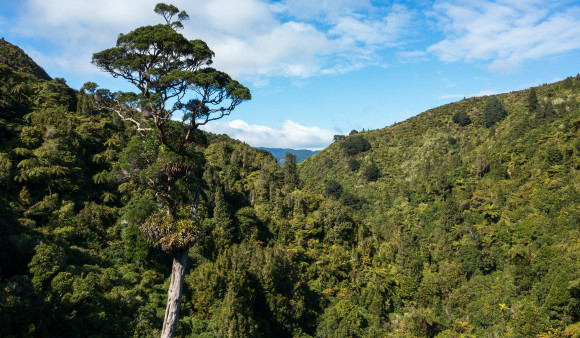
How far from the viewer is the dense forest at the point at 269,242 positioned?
15.1 m

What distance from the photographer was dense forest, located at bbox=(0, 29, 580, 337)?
15086 mm

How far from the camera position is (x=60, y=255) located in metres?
15.7

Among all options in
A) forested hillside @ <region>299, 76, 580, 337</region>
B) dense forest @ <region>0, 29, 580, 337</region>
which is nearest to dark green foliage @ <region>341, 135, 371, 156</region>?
forested hillside @ <region>299, 76, 580, 337</region>

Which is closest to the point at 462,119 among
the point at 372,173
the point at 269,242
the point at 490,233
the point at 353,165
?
the point at 372,173

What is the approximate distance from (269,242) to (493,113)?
77.0 meters

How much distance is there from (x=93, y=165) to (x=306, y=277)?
26427 mm

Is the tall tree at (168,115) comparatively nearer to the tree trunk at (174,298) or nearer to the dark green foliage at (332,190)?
the tree trunk at (174,298)

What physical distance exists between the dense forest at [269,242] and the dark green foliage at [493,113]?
15200 millimetres

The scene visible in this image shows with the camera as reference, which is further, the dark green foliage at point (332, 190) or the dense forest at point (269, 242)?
the dark green foliage at point (332, 190)

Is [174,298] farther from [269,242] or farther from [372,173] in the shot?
[372,173]

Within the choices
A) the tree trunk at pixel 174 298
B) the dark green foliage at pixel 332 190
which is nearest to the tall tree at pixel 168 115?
the tree trunk at pixel 174 298

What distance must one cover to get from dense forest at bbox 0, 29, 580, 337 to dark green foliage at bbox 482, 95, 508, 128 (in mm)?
15200

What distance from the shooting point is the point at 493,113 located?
8438 cm

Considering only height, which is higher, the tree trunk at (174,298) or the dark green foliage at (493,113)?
the dark green foliage at (493,113)
